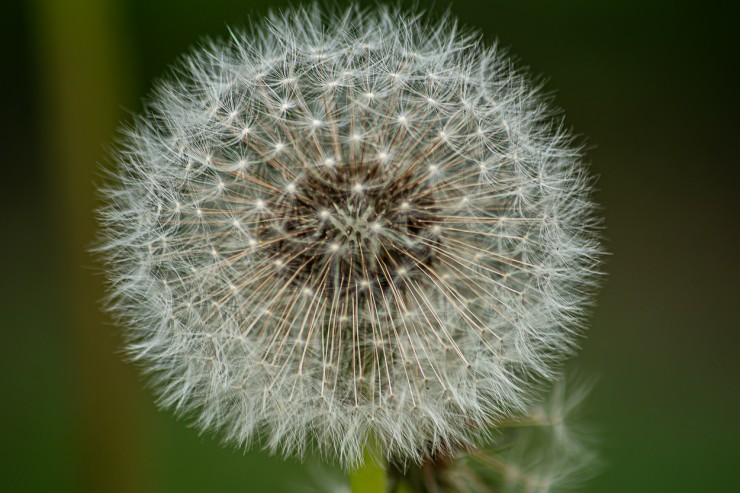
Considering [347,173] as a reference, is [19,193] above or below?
above


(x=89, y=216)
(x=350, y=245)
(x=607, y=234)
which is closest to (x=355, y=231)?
(x=350, y=245)

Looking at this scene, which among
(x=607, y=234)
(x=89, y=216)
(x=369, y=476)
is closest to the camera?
(x=369, y=476)

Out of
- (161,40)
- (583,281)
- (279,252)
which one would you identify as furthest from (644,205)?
(279,252)

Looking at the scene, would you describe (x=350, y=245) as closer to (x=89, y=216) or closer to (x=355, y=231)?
(x=355, y=231)

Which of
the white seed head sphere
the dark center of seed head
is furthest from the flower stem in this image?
the dark center of seed head

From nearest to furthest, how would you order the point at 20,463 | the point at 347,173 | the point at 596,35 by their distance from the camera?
the point at 347,173
the point at 20,463
the point at 596,35

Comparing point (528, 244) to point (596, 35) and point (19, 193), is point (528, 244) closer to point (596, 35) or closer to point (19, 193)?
point (596, 35)

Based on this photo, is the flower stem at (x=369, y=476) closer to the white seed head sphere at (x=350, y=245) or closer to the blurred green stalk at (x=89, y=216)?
the white seed head sphere at (x=350, y=245)
